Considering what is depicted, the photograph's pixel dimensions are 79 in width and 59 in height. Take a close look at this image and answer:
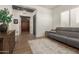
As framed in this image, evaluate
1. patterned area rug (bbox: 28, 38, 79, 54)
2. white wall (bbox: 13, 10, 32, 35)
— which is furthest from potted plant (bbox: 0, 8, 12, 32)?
patterned area rug (bbox: 28, 38, 79, 54)

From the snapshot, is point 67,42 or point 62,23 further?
point 62,23

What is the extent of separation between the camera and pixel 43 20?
2.16 meters

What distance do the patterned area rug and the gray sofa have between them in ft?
0.30

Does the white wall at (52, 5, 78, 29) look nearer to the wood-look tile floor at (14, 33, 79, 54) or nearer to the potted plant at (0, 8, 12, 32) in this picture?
the wood-look tile floor at (14, 33, 79, 54)

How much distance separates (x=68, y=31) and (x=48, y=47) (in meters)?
0.50

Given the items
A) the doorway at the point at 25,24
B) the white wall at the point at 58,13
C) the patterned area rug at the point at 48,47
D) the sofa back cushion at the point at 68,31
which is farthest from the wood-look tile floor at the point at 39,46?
the white wall at the point at 58,13

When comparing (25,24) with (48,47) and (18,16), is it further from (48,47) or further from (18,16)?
(48,47)

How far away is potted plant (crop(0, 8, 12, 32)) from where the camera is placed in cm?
204

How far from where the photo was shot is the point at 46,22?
216 centimetres

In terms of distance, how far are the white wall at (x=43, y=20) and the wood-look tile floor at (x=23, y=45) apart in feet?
0.78
